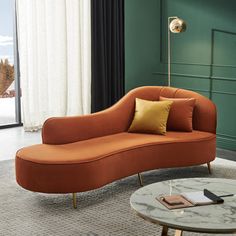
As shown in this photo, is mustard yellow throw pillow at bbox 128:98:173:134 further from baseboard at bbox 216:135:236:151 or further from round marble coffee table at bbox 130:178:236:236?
round marble coffee table at bbox 130:178:236:236

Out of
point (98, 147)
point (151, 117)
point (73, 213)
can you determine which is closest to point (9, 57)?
point (151, 117)

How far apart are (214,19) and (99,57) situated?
6.28 ft

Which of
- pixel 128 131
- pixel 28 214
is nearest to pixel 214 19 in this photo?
pixel 128 131

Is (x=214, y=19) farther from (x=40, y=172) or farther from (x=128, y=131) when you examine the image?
(x=40, y=172)

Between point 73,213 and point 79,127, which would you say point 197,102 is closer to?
point 79,127

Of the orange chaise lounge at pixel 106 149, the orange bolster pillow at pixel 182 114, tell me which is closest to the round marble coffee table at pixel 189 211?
the orange chaise lounge at pixel 106 149

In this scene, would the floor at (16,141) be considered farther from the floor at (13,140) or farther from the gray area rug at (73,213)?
the gray area rug at (73,213)

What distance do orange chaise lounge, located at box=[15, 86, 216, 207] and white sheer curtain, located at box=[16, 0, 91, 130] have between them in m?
2.16

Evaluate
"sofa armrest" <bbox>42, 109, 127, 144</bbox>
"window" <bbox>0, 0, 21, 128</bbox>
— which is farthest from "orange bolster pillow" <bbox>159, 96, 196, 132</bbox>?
"window" <bbox>0, 0, 21, 128</bbox>

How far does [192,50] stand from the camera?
615 centimetres

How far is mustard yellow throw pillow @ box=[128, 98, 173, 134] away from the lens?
15.6 ft

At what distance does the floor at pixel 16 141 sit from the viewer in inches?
218

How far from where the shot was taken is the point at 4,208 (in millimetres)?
3904

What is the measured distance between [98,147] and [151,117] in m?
0.77
